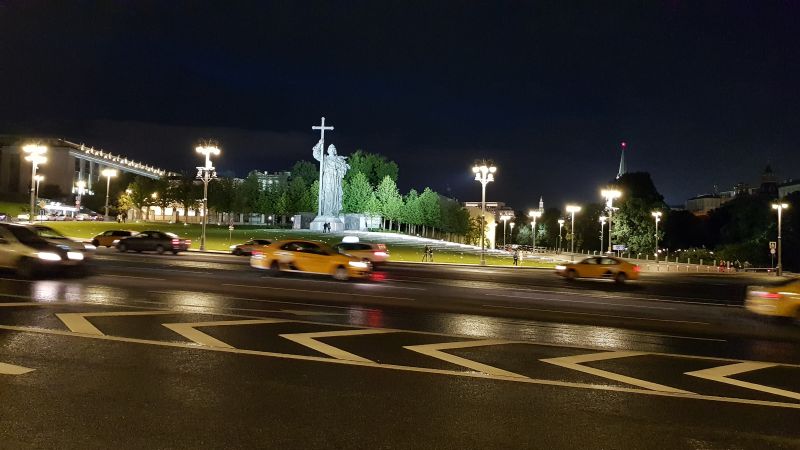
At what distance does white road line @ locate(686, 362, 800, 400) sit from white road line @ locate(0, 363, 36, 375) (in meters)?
9.20

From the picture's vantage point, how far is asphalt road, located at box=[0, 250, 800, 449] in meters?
6.26

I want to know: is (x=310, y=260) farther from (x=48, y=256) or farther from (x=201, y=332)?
(x=201, y=332)

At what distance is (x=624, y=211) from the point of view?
91000 millimetres

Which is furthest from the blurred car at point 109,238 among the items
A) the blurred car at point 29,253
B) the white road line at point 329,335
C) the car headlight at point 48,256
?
the white road line at point 329,335

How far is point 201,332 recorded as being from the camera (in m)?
11.4

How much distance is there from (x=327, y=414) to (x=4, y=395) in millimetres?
3591

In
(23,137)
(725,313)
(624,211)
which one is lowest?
(725,313)

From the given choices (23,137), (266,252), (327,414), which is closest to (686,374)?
(327,414)

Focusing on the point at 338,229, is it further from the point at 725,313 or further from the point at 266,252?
the point at 725,313

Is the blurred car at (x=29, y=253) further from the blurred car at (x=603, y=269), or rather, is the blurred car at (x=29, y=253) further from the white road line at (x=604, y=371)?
the blurred car at (x=603, y=269)

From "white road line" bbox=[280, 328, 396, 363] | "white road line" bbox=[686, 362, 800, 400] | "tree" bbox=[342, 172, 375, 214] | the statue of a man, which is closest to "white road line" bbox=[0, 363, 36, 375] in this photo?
"white road line" bbox=[280, 328, 396, 363]

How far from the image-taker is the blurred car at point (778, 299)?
56.0ft

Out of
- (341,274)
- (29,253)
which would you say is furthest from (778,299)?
(29,253)

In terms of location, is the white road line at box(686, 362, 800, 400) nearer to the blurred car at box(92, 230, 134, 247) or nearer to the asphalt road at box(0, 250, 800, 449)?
the asphalt road at box(0, 250, 800, 449)
